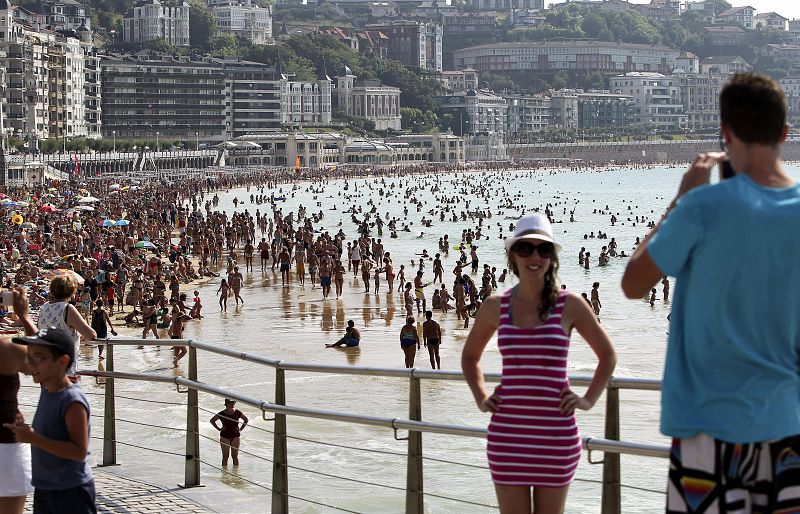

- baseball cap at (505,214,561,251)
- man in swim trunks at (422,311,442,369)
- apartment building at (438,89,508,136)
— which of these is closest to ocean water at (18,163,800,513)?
man in swim trunks at (422,311,442,369)

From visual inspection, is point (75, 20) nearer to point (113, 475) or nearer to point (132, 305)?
point (132, 305)

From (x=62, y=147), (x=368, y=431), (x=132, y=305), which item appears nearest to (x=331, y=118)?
(x=62, y=147)

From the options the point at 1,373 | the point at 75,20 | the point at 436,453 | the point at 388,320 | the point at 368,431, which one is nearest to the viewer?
the point at 1,373

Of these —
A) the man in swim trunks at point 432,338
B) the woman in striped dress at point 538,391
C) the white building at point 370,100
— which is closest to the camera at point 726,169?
the woman in striped dress at point 538,391

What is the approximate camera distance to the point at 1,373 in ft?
16.0

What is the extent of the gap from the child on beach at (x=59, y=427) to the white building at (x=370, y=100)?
17723 centimetres

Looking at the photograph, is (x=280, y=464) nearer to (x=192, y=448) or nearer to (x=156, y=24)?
(x=192, y=448)

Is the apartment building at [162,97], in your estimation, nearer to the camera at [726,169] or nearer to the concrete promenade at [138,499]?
the concrete promenade at [138,499]

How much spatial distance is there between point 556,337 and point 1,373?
83.6 inches

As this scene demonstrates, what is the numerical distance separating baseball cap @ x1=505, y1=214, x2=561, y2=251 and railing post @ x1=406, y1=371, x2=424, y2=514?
4.47ft

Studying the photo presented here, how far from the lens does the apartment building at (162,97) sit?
145 m

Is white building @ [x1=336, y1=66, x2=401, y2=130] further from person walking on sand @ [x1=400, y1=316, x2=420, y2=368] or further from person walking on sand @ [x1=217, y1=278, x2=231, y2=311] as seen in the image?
person walking on sand @ [x1=400, y1=316, x2=420, y2=368]

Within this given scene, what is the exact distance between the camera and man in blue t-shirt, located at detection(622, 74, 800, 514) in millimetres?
3039

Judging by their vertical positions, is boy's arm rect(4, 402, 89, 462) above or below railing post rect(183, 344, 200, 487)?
above
